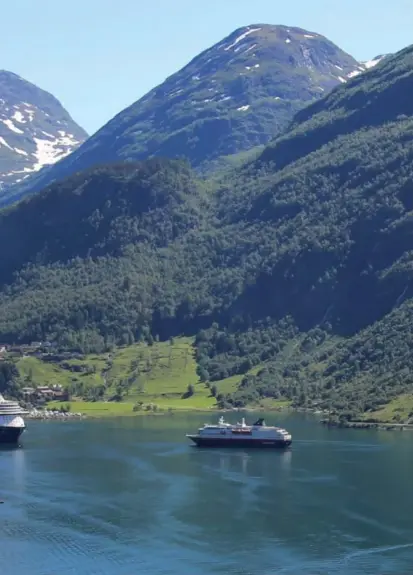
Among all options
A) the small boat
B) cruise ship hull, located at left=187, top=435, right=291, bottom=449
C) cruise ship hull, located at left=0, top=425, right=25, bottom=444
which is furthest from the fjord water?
cruise ship hull, located at left=0, top=425, right=25, bottom=444

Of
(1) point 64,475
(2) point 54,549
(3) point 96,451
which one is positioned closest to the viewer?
(2) point 54,549

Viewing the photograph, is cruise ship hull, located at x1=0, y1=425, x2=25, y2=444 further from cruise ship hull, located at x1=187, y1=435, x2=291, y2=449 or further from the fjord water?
cruise ship hull, located at x1=187, y1=435, x2=291, y2=449

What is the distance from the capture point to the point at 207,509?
12712 cm

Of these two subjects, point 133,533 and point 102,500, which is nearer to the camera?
point 133,533

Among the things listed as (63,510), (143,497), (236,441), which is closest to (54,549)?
(63,510)

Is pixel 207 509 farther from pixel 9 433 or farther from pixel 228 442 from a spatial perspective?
pixel 9 433

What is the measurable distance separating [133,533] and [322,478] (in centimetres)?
3745

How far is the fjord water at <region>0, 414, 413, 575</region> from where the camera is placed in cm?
10438

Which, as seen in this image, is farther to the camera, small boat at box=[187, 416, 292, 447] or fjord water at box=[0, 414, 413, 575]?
small boat at box=[187, 416, 292, 447]

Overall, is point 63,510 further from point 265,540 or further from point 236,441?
point 236,441

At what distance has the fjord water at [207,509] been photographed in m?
104

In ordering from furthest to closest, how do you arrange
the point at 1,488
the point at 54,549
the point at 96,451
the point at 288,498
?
the point at 96,451
the point at 1,488
the point at 288,498
the point at 54,549

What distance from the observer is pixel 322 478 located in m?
147

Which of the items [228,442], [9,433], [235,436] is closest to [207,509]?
[228,442]
